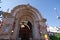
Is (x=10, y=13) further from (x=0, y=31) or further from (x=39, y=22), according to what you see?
(x=39, y=22)

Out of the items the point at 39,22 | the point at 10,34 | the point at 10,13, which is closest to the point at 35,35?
the point at 39,22

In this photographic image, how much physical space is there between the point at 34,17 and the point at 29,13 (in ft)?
3.65

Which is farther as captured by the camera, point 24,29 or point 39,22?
point 24,29

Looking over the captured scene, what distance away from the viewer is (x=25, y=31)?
20.9m

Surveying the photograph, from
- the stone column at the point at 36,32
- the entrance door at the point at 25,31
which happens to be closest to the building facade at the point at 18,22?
the stone column at the point at 36,32

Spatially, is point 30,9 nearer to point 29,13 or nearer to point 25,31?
point 29,13

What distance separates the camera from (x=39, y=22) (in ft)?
56.3

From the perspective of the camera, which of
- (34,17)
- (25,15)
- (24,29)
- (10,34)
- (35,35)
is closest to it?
(10,34)

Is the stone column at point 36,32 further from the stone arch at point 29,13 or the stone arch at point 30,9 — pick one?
the stone arch at point 30,9

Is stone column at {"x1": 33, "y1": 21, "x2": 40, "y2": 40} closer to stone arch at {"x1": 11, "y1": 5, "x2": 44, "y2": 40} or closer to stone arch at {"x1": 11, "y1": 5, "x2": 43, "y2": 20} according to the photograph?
stone arch at {"x1": 11, "y1": 5, "x2": 44, "y2": 40}

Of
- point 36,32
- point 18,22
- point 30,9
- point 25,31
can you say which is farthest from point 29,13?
point 25,31

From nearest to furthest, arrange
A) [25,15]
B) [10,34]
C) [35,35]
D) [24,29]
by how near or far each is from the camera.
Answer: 1. [10,34]
2. [35,35]
3. [25,15]
4. [24,29]

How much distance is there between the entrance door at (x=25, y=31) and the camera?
19.7 metres

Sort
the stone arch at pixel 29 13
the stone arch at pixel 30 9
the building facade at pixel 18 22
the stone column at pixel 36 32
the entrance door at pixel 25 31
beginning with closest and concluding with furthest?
the building facade at pixel 18 22, the stone column at pixel 36 32, the stone arch at pixel 29 13, the stone arch at pixel 30 9, the entrance door at pixel 25 31
